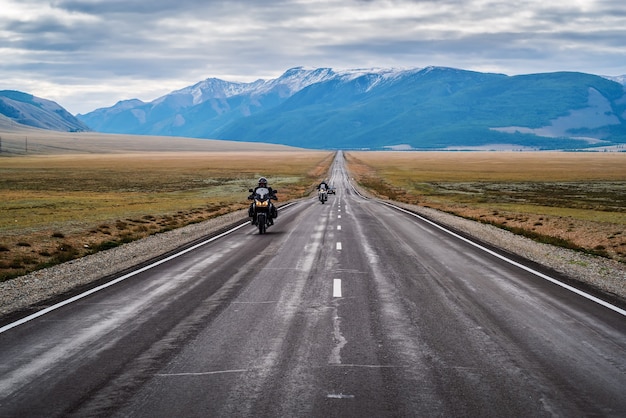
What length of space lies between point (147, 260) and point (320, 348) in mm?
9887

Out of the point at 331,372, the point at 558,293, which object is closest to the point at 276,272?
the point at 558,293

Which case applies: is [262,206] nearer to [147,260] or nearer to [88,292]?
[147,260]

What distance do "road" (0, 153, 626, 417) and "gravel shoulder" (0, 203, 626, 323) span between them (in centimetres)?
85

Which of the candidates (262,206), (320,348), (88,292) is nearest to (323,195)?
(262,206)

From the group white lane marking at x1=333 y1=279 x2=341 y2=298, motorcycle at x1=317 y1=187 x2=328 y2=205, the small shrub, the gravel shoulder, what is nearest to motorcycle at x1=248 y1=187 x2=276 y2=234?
the gravel shoulder

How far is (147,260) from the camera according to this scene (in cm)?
1705

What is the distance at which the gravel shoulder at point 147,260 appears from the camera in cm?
1204

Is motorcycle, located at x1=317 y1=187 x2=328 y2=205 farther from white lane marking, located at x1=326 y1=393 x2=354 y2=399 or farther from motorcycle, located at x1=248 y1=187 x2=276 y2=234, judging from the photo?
white lane marking, located at x1=326 y1=393 x2=354 y2=399

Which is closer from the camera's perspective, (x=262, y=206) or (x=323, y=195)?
(x=262, y=206)

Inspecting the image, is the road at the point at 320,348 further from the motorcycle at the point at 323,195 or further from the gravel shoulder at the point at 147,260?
the motorcycle at the point at 323,195

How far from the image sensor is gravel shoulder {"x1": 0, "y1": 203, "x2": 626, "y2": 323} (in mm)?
12039

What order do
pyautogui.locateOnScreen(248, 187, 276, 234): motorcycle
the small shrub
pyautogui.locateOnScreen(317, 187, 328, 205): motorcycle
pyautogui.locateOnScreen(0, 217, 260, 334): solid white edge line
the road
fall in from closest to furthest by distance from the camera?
the road < pyautogui.locateOnScreen(0, 217, 260, 334): solid white edge line < the small shrub < pyautogui.locateOnScreen(248, 187, 276, 234): motorcycle < pyautogui.locateOnScreen(317, 187, 328, 205): motorcycle

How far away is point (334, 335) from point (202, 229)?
716 inches

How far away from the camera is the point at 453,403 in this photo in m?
6.43
